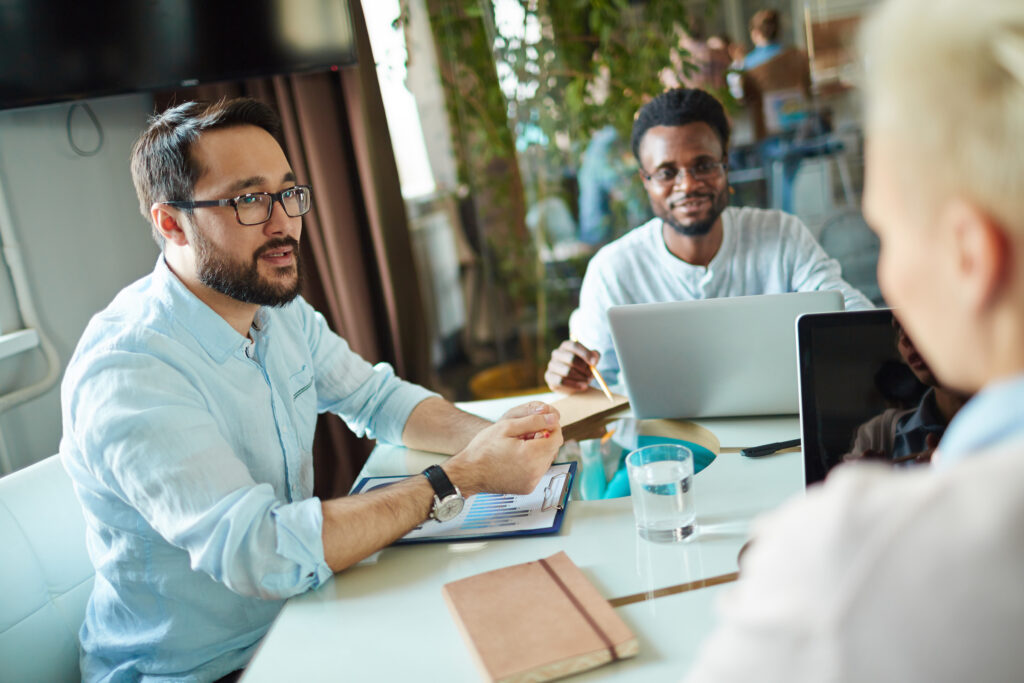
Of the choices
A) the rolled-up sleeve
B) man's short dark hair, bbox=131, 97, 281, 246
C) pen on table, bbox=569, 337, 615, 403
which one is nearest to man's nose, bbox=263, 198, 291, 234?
man's short dark hair, bbox=131, 97, 281, 246

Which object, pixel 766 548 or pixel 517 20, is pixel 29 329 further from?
pixel 766 548

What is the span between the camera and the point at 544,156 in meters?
3.20

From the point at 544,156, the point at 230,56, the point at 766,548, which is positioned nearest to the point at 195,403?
the point at 766,548

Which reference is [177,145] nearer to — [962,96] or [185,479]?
[185,479]

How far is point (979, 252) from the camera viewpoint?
0.45 m

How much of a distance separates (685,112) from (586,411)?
0.94 metres

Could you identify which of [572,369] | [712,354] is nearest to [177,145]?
[572,369]

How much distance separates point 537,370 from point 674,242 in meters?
1.46

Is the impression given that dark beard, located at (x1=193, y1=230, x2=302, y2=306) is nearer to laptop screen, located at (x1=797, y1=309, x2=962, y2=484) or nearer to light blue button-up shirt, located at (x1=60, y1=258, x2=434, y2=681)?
light blue button-up shirt, located at (x1=60, y1=258, x2=434, y2=681)

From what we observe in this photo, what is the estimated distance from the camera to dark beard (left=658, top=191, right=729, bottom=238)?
210cm

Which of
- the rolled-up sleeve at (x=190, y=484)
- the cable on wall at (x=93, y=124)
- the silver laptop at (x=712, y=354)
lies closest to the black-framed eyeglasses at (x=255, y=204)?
the rolled-up sleeve at (x=190, y=484)

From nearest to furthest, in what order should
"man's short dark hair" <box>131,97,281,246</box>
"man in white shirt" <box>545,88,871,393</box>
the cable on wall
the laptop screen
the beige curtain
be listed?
1. the laptop screen
2. "man's short dark hair" <box>131,97,281,246</box>
3. "man in white shirt" <box>545,88,871,393</box>
4. the cable on wall
5. the beige curtain

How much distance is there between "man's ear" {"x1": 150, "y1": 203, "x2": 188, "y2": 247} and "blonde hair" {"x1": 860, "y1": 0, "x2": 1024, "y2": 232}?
1276 mm

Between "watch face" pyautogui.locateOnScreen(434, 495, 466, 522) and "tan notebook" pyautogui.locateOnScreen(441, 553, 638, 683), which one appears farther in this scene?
"watch face" pyautogui.locateOnScreen(434, 495, 466, 522)
